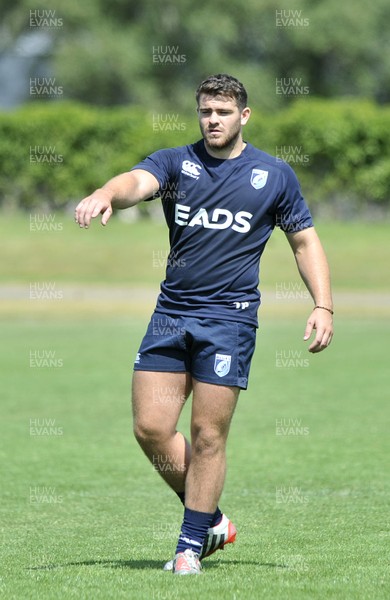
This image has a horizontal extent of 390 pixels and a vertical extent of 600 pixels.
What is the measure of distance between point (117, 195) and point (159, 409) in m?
1.27

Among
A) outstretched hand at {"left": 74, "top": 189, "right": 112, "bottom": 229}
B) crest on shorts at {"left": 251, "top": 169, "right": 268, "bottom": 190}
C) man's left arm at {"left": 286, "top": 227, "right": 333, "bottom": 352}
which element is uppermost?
crest on shorts at {"left": 251, "top": 169, "right": 268, "bottom": 190}

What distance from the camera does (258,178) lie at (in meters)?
6.59

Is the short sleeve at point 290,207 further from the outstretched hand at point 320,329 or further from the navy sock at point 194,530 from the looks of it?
the navy sock at point 194,530

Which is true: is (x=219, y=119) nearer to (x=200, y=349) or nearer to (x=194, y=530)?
(x=200, y=349)

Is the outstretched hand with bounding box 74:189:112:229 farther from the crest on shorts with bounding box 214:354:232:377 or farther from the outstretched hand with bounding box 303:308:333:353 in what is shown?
the outstretched hand with bounding box 303:308:333:353

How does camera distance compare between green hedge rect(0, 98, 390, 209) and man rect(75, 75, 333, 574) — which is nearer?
man rect(75, 75, 333, 574)

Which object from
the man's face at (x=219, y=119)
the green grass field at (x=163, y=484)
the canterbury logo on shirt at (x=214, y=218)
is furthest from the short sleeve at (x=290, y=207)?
the green grass field at (x=163, y=484)

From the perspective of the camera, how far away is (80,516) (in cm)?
862

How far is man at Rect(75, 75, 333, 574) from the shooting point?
650 cm

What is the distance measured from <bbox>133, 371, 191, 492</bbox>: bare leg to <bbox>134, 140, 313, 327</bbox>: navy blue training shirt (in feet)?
1.24

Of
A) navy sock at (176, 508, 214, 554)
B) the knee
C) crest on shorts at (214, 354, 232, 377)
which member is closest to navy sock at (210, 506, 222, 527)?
navy sock at (176, 508, 214, 554)

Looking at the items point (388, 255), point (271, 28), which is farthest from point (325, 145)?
point (271, 28)

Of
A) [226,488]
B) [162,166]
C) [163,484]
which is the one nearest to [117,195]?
[162,166]

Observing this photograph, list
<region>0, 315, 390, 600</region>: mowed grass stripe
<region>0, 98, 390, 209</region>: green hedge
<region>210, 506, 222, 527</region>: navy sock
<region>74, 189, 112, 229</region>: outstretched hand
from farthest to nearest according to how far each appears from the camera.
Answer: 1. <region>0, 98, 390, 209</region>: green hedge
2. <region>210, 506, 222, 527</region>: navy sock
3. <region>0, 315, 390, 600</region>: mowed grass stripe
4. <region>74, 189, 112, 229</region>: outstretched hand
